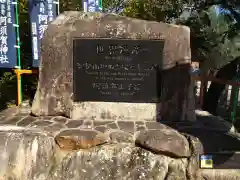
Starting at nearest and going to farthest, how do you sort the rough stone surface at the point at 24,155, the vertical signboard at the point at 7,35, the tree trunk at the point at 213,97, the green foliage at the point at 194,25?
1. the rough stone surface at the point at 24,155
2. the vertical signboard at the point at 7,35
3. the green foliage at the point at 194,25
4. the tree trunk at the point at 213,97

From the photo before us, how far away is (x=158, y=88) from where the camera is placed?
16.1ft

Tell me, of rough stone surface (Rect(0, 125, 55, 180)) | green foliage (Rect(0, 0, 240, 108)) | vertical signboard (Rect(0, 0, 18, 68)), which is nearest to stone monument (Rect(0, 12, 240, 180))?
rough stone surface (Rect(0, 125, 55, 180))

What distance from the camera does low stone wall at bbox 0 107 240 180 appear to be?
3.93 meters

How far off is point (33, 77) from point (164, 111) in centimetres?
412

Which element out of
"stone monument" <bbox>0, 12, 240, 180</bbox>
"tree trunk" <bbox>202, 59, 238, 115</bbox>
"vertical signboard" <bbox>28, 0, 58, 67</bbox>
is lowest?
"tree trunk" <bbox>202, 59, 238, 115</bbox>

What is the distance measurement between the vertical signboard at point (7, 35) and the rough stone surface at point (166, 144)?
12.0 feet

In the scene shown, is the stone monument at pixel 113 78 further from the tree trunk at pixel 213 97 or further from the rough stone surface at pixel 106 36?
the tree trunk at pixel 213 97

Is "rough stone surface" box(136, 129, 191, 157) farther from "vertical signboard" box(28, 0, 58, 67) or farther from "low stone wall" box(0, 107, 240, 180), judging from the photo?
"vertical signboard" box(28, 0, 58, 67)

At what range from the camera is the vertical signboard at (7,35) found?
20.7 ft

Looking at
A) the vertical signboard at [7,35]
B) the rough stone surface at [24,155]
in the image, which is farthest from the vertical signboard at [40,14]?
the rough stone surface at [24,155]

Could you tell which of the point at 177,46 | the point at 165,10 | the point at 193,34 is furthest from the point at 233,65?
the point at 177,46

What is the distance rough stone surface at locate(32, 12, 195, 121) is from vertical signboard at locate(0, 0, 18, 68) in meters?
1.82

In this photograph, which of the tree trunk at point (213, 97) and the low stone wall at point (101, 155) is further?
the tree trunk at point (213, 97)

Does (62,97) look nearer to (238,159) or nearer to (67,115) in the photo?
(67,115)
